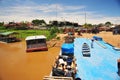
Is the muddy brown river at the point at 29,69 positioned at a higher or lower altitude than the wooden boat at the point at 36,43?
lower

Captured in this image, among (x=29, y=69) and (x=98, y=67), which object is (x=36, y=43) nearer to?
(x=29, y=69)

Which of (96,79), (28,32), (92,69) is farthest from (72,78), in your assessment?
(28,32)

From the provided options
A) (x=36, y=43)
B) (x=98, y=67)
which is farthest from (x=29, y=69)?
(x=36, y=43)

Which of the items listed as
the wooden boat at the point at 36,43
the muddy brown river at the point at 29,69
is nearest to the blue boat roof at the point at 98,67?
the muddy brown river at the point at 29,69

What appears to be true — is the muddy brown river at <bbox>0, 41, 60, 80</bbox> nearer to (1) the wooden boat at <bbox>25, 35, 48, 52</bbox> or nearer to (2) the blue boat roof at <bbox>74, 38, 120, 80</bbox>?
(1) the wooden boat at <bbox>25, 35, 48, 52</bbox>

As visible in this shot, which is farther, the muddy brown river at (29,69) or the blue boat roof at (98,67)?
the muddy brown river at (29,69)

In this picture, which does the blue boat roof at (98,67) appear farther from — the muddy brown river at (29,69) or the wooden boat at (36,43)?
the wooden boat at (36,43)

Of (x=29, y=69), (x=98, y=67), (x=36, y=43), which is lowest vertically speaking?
(x=29, y=69)

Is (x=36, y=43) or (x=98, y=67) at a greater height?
(x=36, y=43)

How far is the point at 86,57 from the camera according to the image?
22.9 feet

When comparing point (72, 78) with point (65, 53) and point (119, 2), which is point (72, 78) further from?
point (65, 53)

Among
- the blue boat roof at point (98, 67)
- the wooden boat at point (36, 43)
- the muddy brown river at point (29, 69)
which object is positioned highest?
the wooden boat at point (36, 43)

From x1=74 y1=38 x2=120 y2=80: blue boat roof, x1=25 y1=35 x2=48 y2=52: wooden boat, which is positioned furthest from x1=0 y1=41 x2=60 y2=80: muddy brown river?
x1=74 y1=38 x2=120 y2=80: blue boat roof

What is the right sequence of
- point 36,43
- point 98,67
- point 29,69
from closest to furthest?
point 98,67 → point 29,69 → point 36,43
